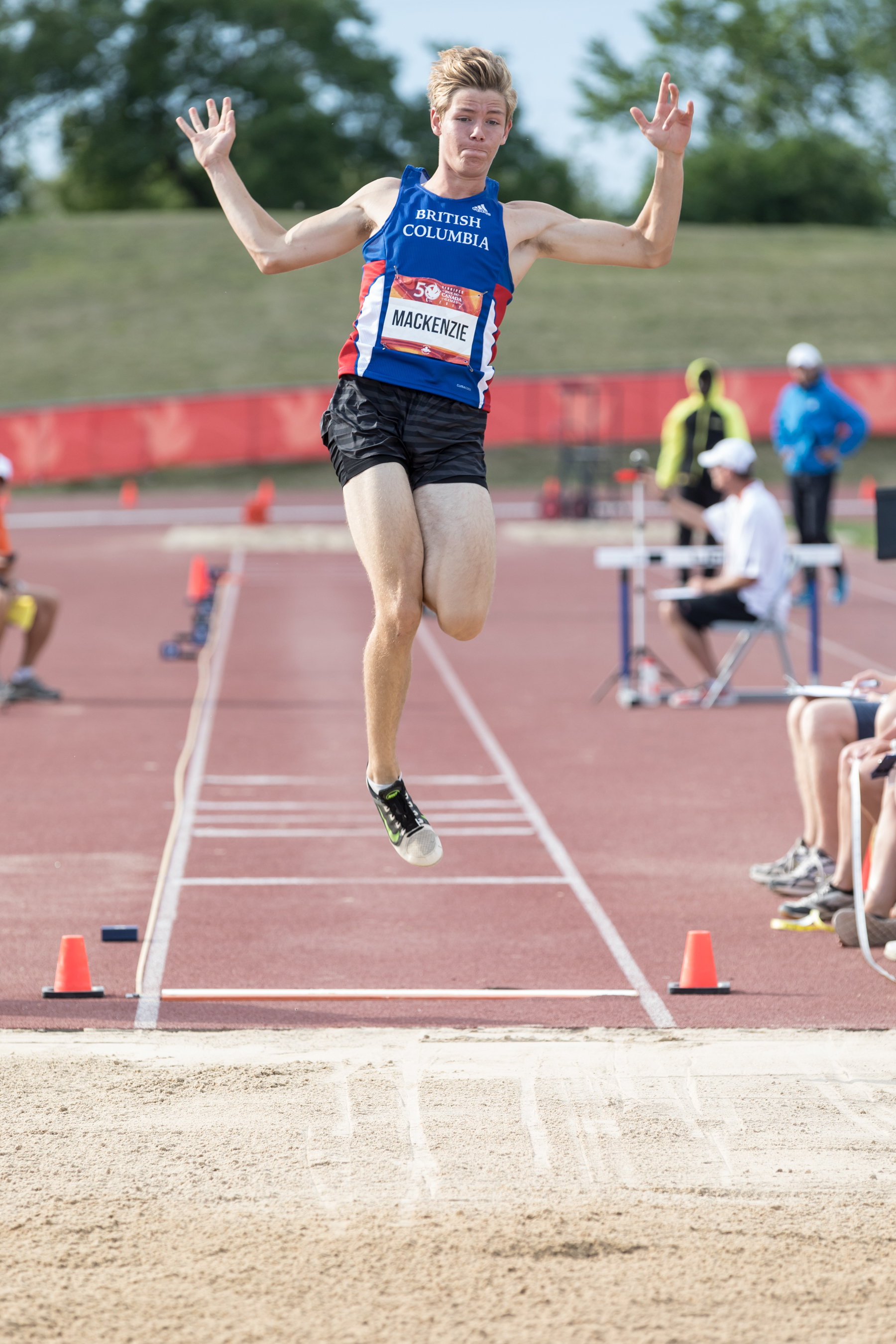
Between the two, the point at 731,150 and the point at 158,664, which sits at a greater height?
the point at 731,150

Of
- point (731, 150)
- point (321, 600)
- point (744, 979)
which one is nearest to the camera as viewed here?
point (744, 979)

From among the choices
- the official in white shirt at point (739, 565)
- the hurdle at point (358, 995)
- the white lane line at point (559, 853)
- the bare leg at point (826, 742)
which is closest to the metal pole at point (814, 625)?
the official in white shirt at point (739, 565)

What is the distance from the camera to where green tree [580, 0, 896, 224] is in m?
70.3

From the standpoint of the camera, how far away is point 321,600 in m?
19.7

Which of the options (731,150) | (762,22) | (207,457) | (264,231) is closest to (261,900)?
(264,231)

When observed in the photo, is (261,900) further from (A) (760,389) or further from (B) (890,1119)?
(A) (760,389)

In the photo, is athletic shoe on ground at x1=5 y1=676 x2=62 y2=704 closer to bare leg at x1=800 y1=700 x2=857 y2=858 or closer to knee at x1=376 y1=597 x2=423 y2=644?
bare leg at x1=800 y1=700 x2=857 y2=858

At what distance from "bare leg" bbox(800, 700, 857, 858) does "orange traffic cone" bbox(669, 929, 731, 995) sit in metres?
1.08

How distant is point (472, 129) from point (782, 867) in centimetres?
383

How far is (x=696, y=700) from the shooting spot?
12.6m

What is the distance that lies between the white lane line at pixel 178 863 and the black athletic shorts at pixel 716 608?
11.6ft

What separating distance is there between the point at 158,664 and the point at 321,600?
186 inches

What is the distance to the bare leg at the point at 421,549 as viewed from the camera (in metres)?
4.88

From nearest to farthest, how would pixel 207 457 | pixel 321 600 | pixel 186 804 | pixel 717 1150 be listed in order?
pixel 717 1150
pixel 186 804
pixel 321 600
pixel 207 457
